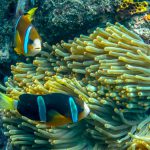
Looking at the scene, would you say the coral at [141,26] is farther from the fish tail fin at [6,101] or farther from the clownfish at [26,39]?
the fish tail fin at [6,101]

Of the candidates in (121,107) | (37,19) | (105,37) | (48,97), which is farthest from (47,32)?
(48,97)

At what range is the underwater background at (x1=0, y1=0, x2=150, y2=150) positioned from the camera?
2965mm

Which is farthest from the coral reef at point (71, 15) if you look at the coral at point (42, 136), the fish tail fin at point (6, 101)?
the fish tail fin at point (6, 101)

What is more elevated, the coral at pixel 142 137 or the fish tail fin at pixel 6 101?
the fish tail fin at pixel 6 101

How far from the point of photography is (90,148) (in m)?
3.13

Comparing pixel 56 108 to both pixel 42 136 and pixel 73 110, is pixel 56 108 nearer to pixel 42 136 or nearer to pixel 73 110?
pixel 73 110

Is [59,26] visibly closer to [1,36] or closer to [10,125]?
[1,36]

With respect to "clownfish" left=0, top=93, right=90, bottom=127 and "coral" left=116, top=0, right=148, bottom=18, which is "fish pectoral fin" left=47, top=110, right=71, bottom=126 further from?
"coral" left=116, top=0, right=148, bottom=18

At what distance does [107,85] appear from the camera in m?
3.07

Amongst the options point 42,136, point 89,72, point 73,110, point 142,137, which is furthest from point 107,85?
point 73,110

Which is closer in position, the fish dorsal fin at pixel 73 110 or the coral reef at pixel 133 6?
the fish dorsal fin at pixel 73 110

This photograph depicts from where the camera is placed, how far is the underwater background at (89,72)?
2965 millimetres

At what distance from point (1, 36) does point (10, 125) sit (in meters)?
1.45

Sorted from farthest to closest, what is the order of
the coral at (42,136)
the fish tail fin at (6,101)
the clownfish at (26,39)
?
the coral at (42,136)
the clownfish at (26,39)
the fish tail fin at (6,101)
